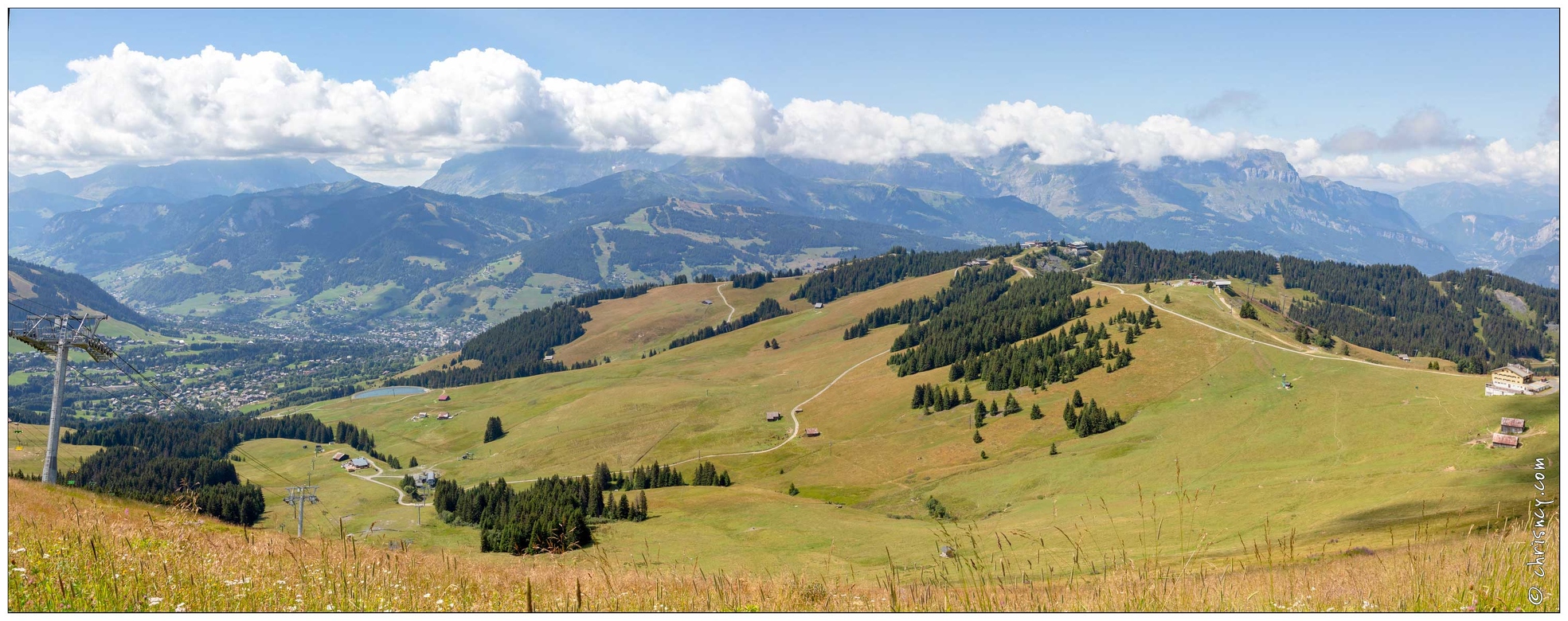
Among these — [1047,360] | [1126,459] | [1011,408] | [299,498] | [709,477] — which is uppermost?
[1047,360]

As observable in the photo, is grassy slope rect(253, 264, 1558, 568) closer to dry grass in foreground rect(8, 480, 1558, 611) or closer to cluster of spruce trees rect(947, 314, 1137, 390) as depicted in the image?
cluster of spruce trees rect(947, 314, 1137, 390)

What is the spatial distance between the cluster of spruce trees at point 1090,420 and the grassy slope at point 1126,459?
96.2 inches

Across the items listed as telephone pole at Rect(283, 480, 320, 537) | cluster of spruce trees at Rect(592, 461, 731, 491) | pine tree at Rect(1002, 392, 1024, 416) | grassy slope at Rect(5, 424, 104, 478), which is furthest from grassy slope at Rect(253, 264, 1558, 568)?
grassy slope at Rect(5, 424, 104, 478)

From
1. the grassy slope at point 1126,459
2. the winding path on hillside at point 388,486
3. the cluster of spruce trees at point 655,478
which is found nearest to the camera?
the grassy slope at point 1126,459

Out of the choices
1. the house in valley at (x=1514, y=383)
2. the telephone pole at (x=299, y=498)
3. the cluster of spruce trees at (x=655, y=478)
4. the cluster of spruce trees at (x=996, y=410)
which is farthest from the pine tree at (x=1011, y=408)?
the telephone pole at (x=299, y=498)

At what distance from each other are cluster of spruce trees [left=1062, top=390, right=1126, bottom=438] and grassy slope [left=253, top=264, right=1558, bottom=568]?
8.01 ft

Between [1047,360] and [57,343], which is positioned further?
[1047,360]

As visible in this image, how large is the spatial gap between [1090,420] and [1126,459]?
22.9m

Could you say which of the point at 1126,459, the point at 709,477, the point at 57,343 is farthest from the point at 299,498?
the point at 1126,459

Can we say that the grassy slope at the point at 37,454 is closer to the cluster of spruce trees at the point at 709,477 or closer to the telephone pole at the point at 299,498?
the telephone pole at the point at 299,498

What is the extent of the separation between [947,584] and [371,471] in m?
184

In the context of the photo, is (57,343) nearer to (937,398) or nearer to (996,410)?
(996,410)

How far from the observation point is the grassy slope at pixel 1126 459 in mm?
59719

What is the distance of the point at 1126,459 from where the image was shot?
345ft
